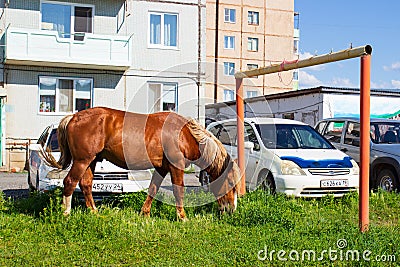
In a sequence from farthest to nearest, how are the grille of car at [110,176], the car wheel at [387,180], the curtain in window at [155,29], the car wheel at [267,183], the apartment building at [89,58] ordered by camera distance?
the curtain in window at [155,29]
the apartment building at [89,58]
the car wheel at [387,180]
the car wheel at [267,183]
the grille of car at [110,176]

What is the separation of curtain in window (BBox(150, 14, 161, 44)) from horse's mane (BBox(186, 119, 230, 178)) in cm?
1597

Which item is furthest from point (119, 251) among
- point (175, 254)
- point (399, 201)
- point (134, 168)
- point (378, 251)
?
point (399, 201)

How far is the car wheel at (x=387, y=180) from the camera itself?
469 inches

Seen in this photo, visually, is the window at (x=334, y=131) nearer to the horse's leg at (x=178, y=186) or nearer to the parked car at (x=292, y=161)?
the parked car at (x=292, y=161)

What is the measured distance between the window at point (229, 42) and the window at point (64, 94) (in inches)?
1398

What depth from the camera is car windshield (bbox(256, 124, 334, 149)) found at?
1147 cm

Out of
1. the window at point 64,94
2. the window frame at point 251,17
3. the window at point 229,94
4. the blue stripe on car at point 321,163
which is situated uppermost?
the window frame at point 251,17

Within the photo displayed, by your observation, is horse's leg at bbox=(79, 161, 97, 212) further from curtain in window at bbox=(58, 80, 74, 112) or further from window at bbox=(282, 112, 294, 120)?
window at bbox=(282, 112, 294, 120)

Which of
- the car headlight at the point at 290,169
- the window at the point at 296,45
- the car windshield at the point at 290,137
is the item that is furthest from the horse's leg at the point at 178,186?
the window at the point at 296,45

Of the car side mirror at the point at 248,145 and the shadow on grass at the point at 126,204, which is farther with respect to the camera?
the car side mirror at the point at 248,145

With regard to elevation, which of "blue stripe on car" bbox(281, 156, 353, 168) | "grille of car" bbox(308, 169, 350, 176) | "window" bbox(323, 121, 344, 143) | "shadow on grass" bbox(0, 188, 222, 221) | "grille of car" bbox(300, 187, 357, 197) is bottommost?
"shadow on grass" bbox(0, 188, 222, 221)

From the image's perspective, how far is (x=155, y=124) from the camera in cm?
820

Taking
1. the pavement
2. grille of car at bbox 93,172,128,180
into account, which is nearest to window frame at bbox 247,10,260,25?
the pavement

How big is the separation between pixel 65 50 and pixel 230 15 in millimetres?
37758
